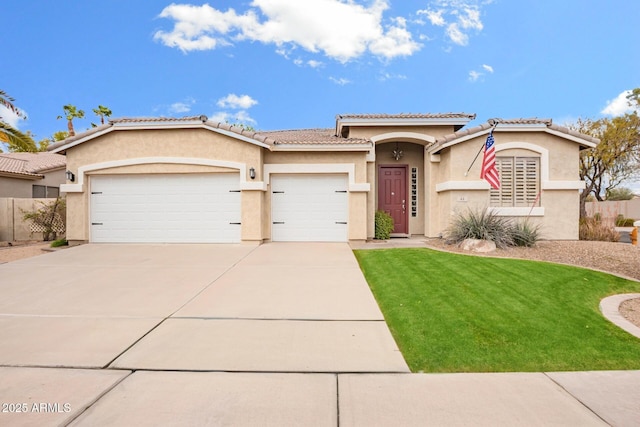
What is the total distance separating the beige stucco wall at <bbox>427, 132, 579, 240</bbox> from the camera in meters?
11.5

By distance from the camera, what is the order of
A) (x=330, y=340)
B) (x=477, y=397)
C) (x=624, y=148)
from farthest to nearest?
(x=624, y=148)
(x=330, y=340)
(x=477, y=397)

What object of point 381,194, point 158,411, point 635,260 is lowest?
point 158,411

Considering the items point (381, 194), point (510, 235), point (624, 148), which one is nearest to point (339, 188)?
point (381, 194)

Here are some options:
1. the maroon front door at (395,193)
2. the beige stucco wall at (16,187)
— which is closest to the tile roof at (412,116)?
the maroon front door at (395,193)

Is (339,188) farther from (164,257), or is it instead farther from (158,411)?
(158,411)

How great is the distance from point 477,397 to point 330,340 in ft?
5.62

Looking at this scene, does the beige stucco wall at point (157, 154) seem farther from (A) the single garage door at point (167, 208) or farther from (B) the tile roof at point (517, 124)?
(B) the tile roof at point (517, 124)

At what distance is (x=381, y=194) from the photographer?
13.8m

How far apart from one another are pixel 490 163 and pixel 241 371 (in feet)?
30.5

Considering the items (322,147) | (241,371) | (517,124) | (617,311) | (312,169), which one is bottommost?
(241,371)

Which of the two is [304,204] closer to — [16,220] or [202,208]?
[202,208]

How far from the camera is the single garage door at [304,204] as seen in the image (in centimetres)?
1158

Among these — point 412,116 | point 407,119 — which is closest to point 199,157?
point 407,119

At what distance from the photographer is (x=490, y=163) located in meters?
A: 10.2
